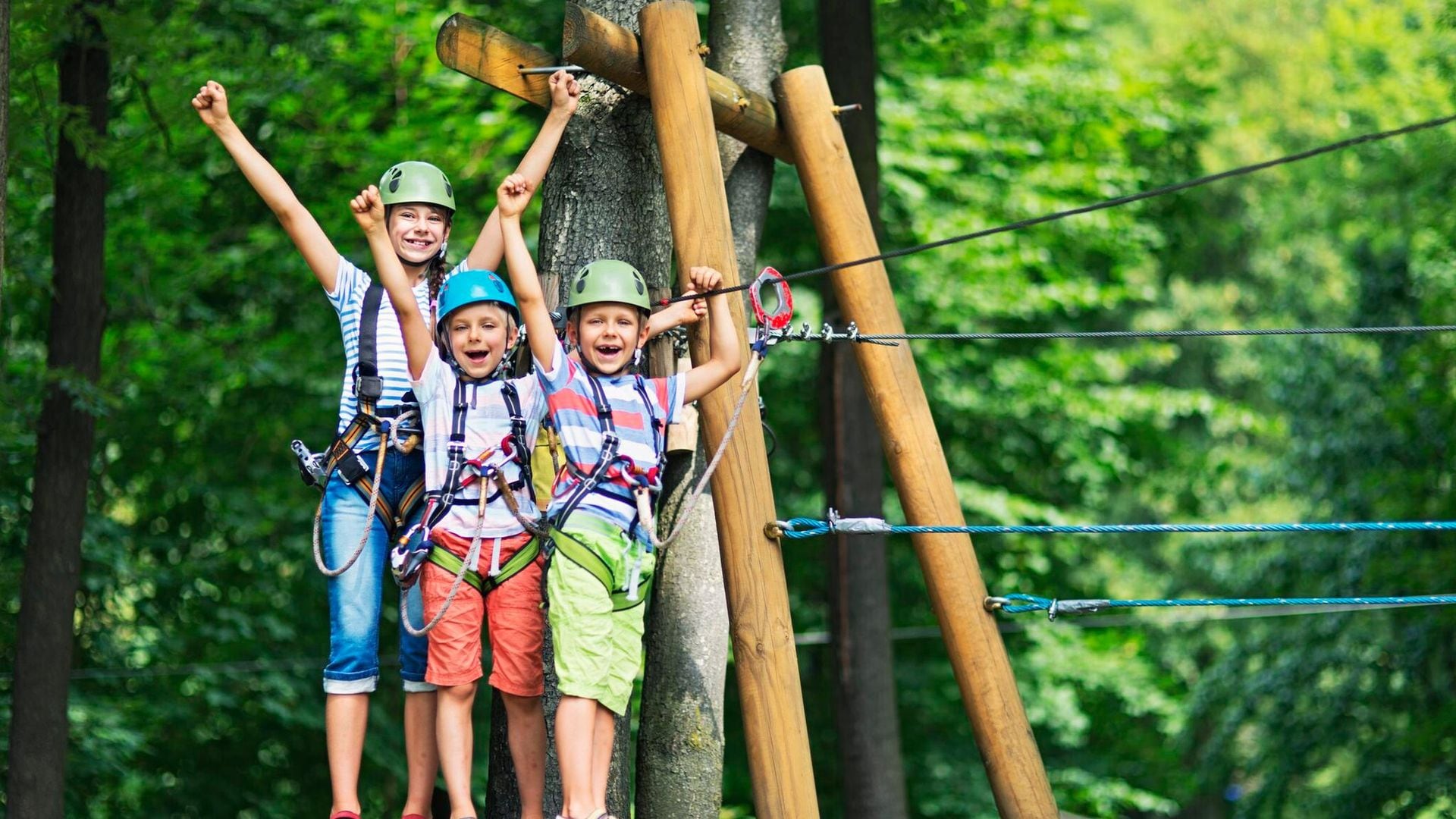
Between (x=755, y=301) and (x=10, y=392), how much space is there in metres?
4.75

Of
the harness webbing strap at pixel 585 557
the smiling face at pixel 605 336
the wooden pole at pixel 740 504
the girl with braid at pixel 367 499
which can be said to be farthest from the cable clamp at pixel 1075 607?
the girl with braid at pixel 367 499

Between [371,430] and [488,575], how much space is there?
551 mm

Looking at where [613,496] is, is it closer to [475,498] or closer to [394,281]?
[475,498]

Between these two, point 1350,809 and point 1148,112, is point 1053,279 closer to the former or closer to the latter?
point 1148,112

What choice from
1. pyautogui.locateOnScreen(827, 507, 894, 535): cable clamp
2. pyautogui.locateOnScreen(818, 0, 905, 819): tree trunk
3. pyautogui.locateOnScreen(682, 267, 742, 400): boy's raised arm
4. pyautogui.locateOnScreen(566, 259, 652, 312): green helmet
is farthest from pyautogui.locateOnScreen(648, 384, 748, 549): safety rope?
pyautogui.locateOnScreen(818, 0, 905, 819): tree trunk

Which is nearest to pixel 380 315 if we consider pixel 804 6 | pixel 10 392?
pixel 10 392

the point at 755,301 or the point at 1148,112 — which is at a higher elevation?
the point at 1148,112

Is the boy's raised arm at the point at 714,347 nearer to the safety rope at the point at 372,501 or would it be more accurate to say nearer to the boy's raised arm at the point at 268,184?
the safety rope at the point at 372,501

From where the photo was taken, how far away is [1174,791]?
54.2 feet

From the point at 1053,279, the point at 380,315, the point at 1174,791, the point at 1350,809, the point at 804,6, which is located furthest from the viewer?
the point at 1174,791

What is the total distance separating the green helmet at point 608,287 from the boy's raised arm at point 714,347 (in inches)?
9.6

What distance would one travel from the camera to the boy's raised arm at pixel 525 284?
159 inches

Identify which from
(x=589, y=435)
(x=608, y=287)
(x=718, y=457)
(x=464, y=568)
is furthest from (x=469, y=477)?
(x=718, y=457)

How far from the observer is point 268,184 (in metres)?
4.17
